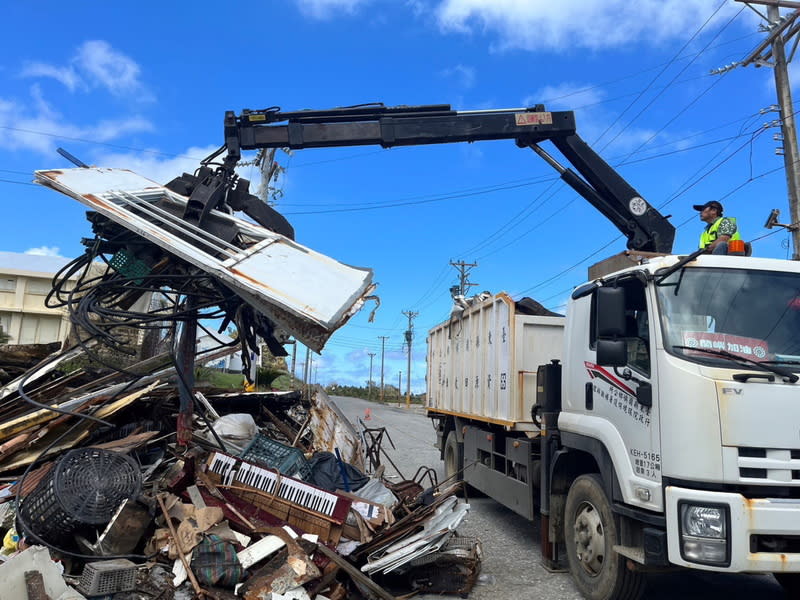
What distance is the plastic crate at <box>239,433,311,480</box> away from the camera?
245 inches

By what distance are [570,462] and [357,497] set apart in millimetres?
2019

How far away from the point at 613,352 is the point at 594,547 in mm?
1706

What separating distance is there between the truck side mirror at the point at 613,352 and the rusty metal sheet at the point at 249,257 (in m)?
2.16

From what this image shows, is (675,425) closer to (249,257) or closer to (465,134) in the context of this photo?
(249,257)

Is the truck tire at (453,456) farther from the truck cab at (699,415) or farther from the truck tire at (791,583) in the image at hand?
the truck tire at (791,583)

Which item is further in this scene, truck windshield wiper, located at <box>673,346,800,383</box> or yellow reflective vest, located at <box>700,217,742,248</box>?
yellow reflective vest, located at <box>700,217,742,248</box>

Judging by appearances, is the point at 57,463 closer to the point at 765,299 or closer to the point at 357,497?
the point at 357,497

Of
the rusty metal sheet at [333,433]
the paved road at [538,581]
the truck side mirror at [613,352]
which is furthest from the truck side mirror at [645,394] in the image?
the rusty metal sheet at [333,433]

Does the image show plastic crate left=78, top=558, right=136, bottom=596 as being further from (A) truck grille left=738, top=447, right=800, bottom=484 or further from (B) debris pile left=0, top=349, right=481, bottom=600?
(A) truck grille left=738, top=447, right=800, bottom=484

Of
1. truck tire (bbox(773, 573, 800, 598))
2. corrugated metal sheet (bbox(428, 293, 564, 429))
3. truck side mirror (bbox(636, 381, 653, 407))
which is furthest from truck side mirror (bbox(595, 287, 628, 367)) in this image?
corrugated metal sheet (bbox(428, 293, 564, 429))

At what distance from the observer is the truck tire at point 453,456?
31.4 feet

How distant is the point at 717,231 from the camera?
5.58 m

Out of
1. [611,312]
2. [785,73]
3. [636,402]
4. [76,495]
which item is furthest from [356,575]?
[785,73]

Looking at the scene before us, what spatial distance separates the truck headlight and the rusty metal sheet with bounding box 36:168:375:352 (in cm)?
294
